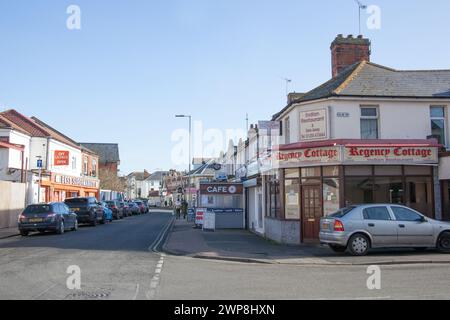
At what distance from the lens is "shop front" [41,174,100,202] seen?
40603 mm

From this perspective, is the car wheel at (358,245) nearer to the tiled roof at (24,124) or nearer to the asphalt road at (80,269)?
the asphalt road at (80,269)

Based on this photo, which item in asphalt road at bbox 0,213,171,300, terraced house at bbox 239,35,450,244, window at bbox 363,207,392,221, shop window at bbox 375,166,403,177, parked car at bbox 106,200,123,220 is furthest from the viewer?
parked car at bbox 106,200,123,220

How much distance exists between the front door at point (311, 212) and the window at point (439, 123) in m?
5.46

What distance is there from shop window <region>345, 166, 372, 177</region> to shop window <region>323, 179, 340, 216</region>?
21.8 inches

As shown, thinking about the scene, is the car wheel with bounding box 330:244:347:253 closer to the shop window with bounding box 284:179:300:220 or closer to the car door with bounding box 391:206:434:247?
the car door with bounding box 391:206:434:247

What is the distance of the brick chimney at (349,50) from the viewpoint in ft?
81.5

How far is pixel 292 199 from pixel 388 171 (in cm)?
380

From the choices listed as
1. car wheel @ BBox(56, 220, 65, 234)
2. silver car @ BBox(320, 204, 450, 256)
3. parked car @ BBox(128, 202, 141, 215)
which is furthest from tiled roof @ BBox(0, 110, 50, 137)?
silver car @ BBox(320, 204, 450, 256)

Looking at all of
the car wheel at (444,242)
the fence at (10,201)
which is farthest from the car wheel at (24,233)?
the car wheel at (444,242)

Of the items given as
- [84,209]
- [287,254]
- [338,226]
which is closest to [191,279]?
[287,254]

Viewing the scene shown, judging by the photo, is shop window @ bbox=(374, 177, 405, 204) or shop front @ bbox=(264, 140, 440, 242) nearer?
shop front @ bbox=(264, 140, 440, 242)

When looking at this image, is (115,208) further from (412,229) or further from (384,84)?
(412,229)
